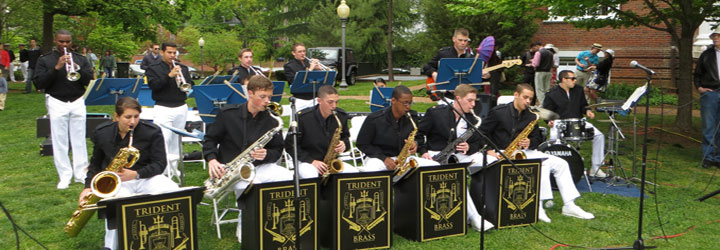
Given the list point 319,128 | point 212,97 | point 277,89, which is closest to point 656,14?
point 277,89

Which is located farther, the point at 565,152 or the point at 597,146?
the point at 597,146

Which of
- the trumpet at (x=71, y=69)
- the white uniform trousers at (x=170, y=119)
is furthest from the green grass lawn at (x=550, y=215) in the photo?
the trumpet at (x=71, y=69)

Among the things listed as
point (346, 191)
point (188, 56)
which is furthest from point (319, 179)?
point (188, 56)

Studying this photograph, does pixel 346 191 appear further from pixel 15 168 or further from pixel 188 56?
pixel 188 56

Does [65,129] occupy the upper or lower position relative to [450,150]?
upper

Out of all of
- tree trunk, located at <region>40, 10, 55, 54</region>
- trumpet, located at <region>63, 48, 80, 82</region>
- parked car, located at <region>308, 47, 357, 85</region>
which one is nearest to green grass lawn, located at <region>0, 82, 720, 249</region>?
trumpet, located at <region>63, 48, 80, 82</region>

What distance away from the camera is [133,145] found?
195 inches

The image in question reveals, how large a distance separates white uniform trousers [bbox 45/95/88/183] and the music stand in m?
4.65

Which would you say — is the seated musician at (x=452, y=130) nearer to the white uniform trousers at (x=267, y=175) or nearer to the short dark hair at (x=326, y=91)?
the short dark hair at (x=326, y=91)

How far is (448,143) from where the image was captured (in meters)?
6.50

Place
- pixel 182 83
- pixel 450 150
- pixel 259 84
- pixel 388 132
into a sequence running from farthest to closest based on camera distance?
pixel 182 83
pixel 450 150
pixel 388 132
pixel 259 84

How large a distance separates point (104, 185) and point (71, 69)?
3290mm

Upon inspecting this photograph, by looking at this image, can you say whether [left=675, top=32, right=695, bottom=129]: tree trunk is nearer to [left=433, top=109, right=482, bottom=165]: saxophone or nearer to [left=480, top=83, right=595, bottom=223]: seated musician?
[left=480, top=83, right=595, bottom=223]: seated musician

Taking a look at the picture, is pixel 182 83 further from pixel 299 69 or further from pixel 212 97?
pixel 299 69
